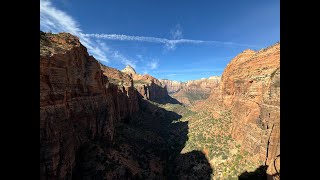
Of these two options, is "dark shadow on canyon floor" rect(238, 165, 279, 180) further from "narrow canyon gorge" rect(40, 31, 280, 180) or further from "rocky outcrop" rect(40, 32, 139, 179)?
"rocky outcrop" rect(40, 32, 139, 179)

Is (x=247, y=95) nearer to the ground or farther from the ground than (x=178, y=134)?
farther from the ground

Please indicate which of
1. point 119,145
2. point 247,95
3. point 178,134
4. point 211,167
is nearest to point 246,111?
point 247,95

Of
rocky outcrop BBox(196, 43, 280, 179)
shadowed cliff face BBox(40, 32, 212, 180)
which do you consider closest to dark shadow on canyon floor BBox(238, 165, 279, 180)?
rocky outcrop BBox(196, 43, 280, 179)

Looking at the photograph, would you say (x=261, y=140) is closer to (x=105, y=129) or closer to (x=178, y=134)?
(x=105, y=129)

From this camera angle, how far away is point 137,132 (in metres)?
49.5

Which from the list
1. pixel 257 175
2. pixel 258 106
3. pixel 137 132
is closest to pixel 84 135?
pixel 137 132

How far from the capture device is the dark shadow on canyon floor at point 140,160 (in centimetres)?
2815

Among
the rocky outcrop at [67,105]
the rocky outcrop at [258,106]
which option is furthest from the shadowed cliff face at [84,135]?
the rocky outcrop at [258,106]

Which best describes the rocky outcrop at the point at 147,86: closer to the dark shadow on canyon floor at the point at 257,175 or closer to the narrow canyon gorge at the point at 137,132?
the narrow canyon gorge at the point at 137,132
